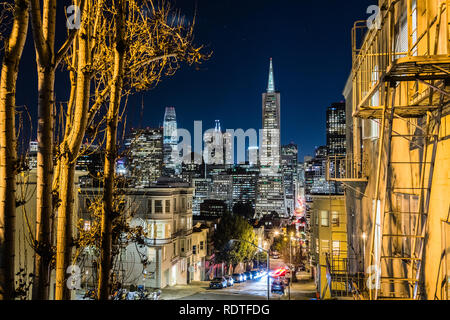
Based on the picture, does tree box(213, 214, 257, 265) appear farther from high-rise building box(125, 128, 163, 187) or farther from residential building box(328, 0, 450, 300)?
residential building box(328, 0, 450, 300)

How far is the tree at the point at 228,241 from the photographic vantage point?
5544 centimetres

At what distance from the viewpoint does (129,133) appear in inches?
329

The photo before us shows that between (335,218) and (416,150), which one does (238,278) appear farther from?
(416,150)

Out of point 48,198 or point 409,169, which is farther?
point 409,169

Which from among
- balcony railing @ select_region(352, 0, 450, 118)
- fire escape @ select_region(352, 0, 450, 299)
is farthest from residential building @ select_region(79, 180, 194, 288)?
balcony railing @ select_region(352, 0, 450, 118)

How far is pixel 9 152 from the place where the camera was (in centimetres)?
421

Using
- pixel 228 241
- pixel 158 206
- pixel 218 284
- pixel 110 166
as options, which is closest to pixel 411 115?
pixel 110 166

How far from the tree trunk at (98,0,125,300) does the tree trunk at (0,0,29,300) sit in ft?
6.25

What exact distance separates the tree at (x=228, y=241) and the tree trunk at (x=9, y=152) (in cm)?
5204

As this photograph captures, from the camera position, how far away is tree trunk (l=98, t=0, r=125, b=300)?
19.8ft

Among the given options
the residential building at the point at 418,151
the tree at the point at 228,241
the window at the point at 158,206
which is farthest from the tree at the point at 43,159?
the tree at the point at 228,241
